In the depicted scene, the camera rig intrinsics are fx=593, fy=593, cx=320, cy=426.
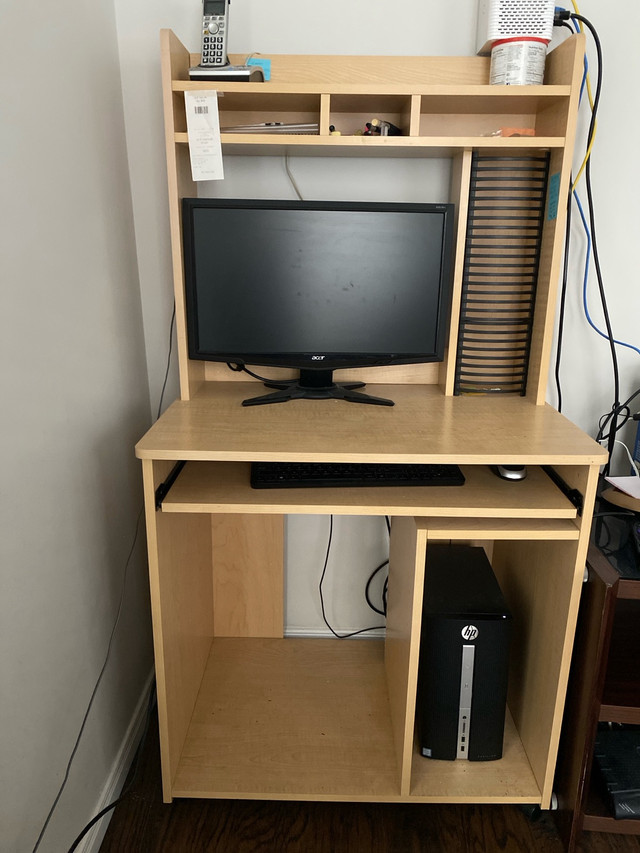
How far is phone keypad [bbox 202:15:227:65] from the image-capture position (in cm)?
128

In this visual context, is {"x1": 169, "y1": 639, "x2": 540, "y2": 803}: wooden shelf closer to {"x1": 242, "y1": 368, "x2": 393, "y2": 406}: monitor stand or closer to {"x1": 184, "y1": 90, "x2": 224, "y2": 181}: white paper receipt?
{"x1": 242, "y1": 368, "x2": 393, "y2": 406}: monitor stand

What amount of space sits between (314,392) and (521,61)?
862 mm

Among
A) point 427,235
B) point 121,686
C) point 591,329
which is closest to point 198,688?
point 121,686

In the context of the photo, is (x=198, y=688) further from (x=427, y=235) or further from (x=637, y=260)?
(x=637, y=260)

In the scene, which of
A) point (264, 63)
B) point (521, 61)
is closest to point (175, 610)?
point (264, 63)

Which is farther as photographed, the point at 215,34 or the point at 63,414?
the point at 215,34

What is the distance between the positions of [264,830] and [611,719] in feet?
2.67

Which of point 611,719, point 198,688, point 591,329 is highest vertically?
point 591,329

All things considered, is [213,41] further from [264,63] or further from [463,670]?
[463,670]

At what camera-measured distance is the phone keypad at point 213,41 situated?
1.28 metres

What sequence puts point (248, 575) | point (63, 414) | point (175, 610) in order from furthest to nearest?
point (248, 575) < point (175, 610) < point (63, 414)

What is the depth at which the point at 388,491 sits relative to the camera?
1237 millimetres

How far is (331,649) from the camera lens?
6.06 feet

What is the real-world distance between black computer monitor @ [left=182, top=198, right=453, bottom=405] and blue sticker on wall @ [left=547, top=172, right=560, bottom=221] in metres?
0.23
